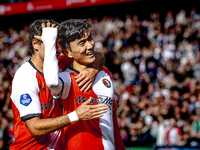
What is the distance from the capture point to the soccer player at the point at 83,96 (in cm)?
305

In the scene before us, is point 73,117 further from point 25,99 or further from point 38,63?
point 38,63

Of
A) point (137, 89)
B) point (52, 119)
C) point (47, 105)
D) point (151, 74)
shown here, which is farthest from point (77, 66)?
point (151, 74)

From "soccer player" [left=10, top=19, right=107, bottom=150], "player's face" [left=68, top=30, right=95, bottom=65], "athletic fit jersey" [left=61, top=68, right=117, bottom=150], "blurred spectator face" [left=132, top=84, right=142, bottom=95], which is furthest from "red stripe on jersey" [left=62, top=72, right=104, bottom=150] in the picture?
"blurred spectator face" [left=132, top=84, right=142, bottom=95]

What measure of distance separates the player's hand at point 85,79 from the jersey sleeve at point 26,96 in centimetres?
47

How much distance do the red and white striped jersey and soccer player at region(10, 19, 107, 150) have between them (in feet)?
0.43

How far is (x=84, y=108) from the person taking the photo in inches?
107

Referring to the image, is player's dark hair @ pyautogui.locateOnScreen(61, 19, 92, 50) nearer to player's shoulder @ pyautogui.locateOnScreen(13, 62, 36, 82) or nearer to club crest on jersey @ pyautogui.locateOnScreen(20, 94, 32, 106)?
player's shoulder @ pyautogui.locateOnScreen(13, 62, 36, 82)

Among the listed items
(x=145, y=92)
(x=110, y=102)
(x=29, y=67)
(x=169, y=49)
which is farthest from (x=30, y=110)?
(x=169, y=49)

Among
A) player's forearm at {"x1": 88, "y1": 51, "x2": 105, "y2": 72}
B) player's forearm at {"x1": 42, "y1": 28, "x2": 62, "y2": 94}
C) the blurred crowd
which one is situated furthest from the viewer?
the blurred crowd

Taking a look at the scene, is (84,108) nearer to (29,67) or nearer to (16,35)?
(29,67)

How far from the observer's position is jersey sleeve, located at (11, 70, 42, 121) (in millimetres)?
2764

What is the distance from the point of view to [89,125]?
3.08 meters

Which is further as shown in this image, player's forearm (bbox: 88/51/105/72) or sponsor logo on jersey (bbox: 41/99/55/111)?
player's forearm (bbox: 88/51/105/72)

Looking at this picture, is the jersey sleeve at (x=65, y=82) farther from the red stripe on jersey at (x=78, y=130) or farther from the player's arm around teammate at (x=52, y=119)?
the player's arm around teammate at (x=52, y=119)
